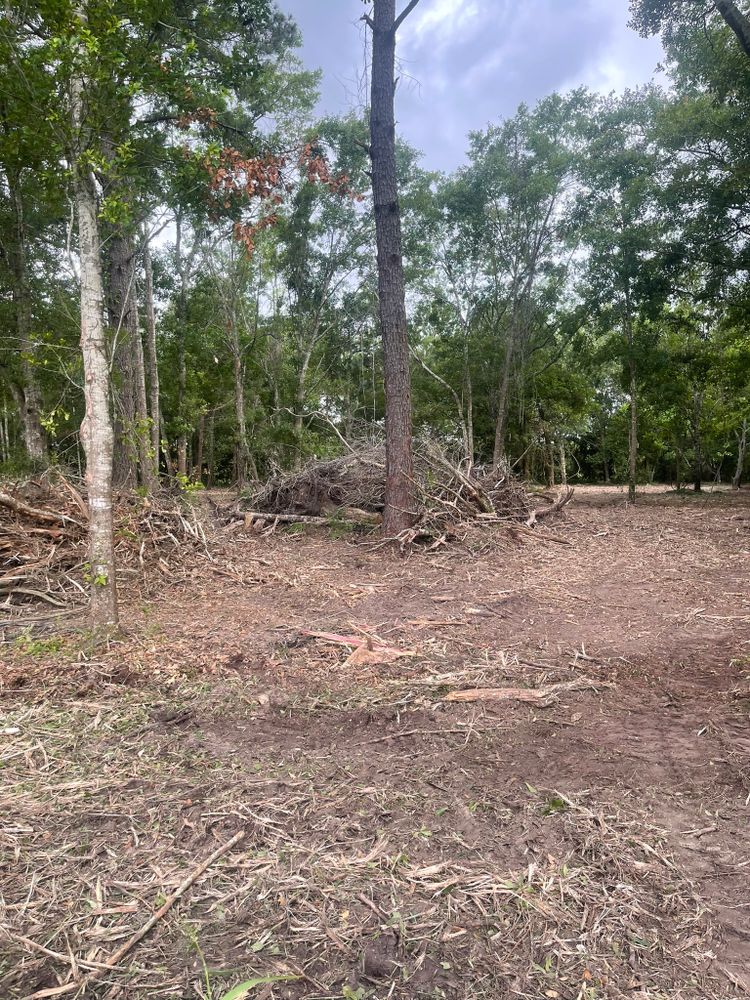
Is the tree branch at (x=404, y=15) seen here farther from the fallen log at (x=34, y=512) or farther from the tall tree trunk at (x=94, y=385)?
the fallen log at (x=34, y=512)

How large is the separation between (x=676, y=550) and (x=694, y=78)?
11.3m

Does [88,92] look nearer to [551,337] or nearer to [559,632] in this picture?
[559,632]

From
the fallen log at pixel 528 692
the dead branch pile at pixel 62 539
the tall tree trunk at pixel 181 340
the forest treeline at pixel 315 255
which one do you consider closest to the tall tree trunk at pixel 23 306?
the forest treeline at pixel 315 255

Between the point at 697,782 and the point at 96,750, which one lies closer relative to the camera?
the point at 697,782

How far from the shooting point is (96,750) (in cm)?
283

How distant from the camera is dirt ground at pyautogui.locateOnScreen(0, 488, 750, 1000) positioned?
63.1 inches

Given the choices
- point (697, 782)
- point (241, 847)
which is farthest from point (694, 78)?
point (241, 847)

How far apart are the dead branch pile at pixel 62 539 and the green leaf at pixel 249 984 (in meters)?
4.46

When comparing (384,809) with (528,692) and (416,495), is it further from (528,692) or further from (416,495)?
(416,495)

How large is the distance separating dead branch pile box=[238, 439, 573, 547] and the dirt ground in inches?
142

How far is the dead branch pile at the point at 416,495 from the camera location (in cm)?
842

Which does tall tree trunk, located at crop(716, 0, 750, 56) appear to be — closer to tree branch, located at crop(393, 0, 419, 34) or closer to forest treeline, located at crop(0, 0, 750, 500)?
forest treeline, located at crop(0, 0, 750, 500)

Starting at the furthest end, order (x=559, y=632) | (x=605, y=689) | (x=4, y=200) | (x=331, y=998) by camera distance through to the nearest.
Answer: (x=4, y=200)
(x=559, y=632)
(x=605, y=689)
(x=331, y=998)

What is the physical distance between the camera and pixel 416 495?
27.8 feet
